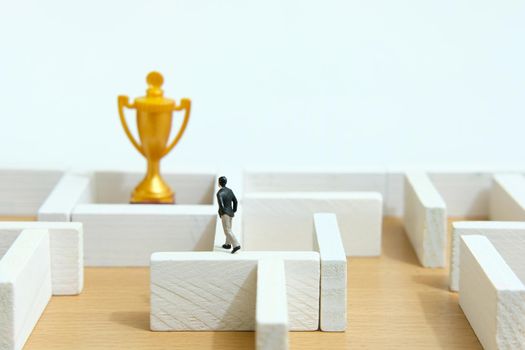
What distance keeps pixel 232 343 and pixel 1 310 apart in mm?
612

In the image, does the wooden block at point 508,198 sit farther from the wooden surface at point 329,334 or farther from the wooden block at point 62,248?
the wooden block at point 62,248

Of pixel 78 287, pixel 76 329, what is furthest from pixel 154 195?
pixel 76 329

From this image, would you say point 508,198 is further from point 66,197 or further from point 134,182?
point 66,197

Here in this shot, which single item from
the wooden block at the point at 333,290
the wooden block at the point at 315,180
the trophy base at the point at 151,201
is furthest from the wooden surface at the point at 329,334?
the wooden block at the point at 315,180

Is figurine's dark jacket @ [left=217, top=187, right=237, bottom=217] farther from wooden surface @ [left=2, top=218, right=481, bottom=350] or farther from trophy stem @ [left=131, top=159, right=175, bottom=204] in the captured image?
trophy stem @ [left=131, top=159, right=175, bottom=204]

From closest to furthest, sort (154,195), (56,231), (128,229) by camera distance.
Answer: (56,231), (128,229), (154,195)

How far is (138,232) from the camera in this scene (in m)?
3.59

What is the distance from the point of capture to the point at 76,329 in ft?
10.1

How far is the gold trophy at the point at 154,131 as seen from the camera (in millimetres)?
3803

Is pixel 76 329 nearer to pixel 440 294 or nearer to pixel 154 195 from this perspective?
pixel 154 195

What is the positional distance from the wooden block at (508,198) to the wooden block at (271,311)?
1.16m

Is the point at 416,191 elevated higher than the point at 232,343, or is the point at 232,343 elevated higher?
the point at 416,191

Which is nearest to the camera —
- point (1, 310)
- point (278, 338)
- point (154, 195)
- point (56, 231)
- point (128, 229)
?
point (278, 338)

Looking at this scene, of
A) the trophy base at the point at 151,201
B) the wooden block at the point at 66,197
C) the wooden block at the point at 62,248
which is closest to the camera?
the wooden block at the point at 62,248
